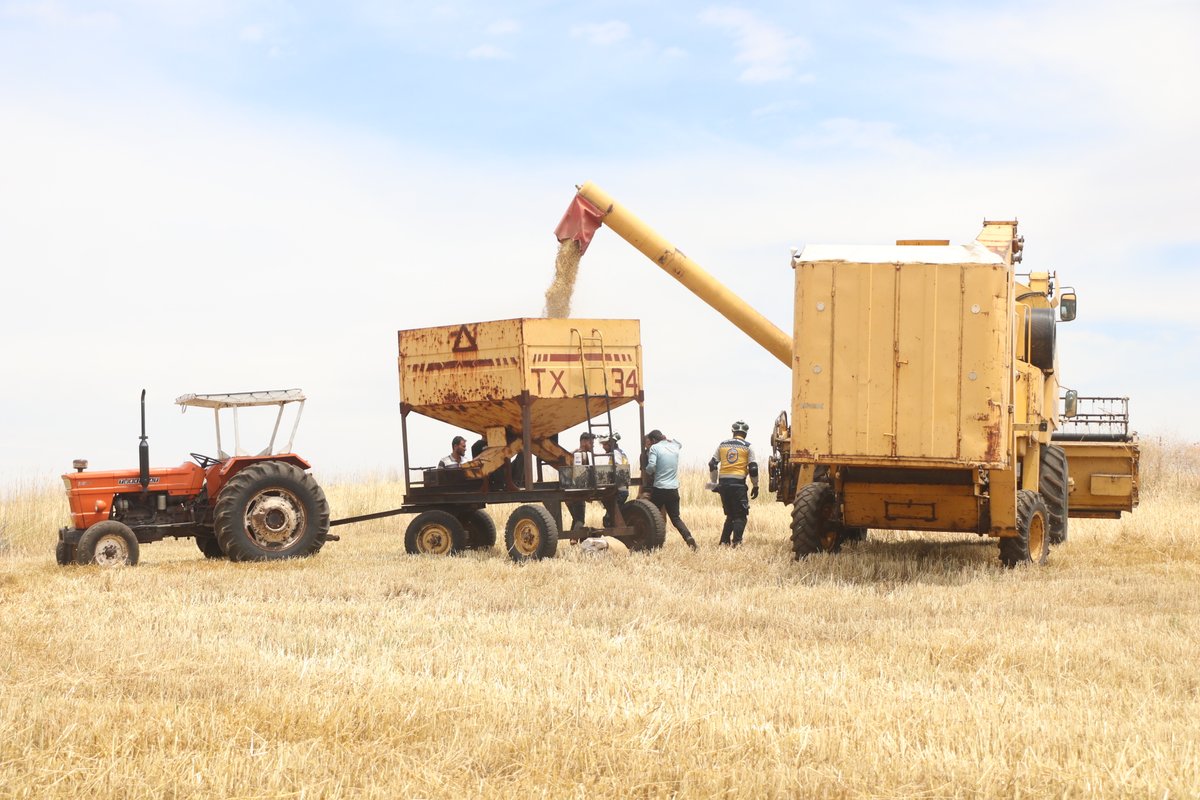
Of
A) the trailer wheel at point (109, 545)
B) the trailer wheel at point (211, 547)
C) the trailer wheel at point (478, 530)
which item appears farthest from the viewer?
the trailer wheel at point (478, 530)

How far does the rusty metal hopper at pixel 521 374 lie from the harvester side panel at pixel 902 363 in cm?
322

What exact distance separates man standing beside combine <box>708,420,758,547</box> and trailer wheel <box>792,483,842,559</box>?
1792 millimetres

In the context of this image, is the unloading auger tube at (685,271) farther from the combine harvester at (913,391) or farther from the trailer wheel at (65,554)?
the trailer wheel at (65,554)

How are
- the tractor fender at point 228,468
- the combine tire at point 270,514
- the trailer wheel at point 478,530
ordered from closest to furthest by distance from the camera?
the combine tire at point 270,514 → the tractor fender at point 228,468 → the trailer wheel at point 478,530

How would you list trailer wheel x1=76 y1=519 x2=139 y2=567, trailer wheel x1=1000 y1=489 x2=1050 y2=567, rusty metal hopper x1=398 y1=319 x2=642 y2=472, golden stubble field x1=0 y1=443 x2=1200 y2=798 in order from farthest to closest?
1. rusty metal hopper x1=398 y1=319 x2=642 y2=472
2. trailer wheel x1=76 y1=519 x2=139 y2=567
3. trailer wheel x1=1000 y1=489 x2=1050 y2=567
4. golden stubble field x1=0 y1=443 x2=1200 y2=798

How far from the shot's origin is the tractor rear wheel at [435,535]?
52.9 feet

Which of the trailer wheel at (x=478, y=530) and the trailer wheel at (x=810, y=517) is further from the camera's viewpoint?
the trailer wheel at (x=478, y=530)

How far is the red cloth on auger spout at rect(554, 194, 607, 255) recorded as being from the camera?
18000 millimetres

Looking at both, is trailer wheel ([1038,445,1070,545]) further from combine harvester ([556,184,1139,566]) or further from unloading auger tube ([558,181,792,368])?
unloading auger tube ([558,181,792,368])

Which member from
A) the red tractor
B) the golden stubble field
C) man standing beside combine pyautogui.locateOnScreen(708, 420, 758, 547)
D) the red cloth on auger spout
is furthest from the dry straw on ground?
the golden stubble field

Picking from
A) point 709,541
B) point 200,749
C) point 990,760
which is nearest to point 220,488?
point 709,541

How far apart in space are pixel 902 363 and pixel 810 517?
2.27 m

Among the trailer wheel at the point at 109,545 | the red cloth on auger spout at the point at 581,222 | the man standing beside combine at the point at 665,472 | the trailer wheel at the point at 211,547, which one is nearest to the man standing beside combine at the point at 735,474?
the man standing beside combine at the point at 665,472

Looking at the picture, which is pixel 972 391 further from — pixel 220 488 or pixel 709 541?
pixel 220 488
